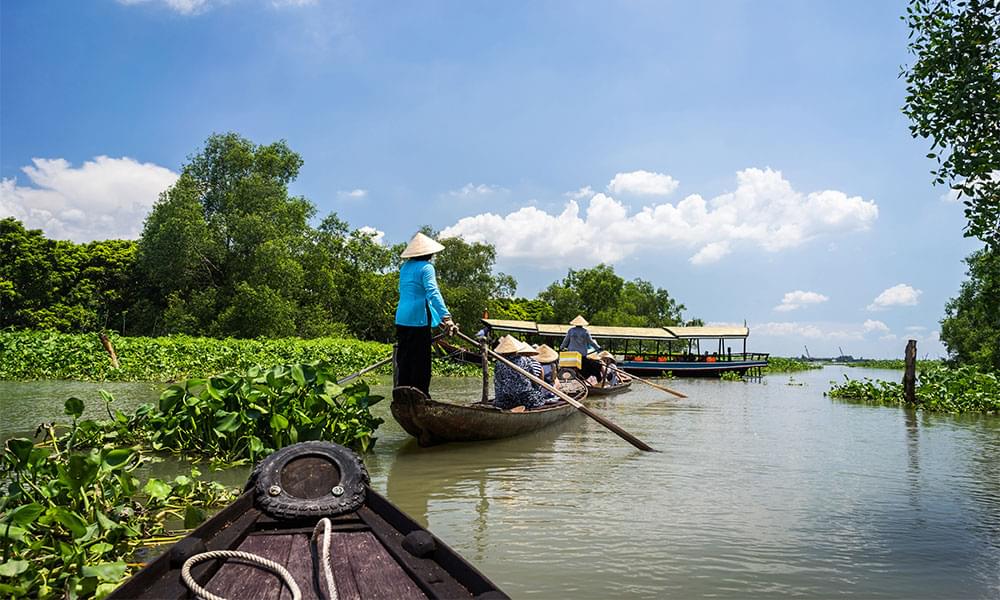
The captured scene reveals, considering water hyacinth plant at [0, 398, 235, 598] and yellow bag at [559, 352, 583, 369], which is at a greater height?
yellow bag at [559, 352, 583, 369]

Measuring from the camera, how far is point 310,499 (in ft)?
11.1

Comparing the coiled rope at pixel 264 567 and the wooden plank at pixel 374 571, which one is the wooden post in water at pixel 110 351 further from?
the coiled rope at pixel 264 567

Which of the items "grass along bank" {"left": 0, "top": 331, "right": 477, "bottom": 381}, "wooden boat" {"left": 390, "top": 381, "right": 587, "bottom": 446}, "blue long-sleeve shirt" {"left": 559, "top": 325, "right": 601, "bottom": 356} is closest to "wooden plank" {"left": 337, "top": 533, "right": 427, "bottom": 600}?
"wooden boat" {"left": 390, "top": 381, "right": 587, "bottom": 446}

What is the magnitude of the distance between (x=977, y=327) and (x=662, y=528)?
44.5 meters

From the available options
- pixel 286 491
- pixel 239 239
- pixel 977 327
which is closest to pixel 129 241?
pixel 239 239

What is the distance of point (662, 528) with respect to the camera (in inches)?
187

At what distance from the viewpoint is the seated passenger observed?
8.99m

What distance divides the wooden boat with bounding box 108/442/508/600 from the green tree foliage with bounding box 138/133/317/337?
93.4ft

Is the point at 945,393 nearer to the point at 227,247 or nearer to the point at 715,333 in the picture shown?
the point at 715,333

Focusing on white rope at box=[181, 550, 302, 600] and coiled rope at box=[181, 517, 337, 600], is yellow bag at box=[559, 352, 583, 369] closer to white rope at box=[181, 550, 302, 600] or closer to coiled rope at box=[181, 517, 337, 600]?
coiled rope at box=[181, 517, 337, 600]

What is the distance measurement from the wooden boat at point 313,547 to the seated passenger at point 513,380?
17.2 feet

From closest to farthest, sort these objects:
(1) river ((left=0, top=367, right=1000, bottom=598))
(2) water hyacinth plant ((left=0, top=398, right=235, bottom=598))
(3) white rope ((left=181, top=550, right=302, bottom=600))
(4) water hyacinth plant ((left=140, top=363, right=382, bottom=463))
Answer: (3) white rope ((left=181, top=550, right=302, bottom=600)) < (2) water hyacinth plant ((left=0, top=398, right=235, bottom=598)) < (1) river ((left=0, top=367, right=1000, bottom=598)) < (4) water hyacinth plant ((left=140, top=363, right=382, bottom=463))

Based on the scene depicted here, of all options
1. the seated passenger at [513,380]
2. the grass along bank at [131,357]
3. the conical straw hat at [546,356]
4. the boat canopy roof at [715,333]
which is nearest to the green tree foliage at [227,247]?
the grass along bank at [131,357]

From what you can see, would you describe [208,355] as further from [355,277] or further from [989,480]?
[355,277]
